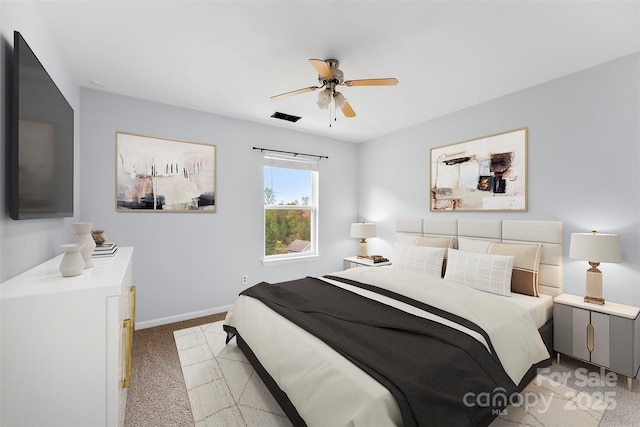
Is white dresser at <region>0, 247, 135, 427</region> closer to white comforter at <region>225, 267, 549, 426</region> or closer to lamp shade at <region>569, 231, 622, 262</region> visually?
white comforter at <region>225, 267, 549, 426</region>

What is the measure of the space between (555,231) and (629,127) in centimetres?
99

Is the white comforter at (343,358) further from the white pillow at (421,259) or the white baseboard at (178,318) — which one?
the white baseboard at (178,318)

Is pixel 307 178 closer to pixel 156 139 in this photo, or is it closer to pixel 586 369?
pixel 156 139

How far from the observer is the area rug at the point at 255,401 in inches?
70.4

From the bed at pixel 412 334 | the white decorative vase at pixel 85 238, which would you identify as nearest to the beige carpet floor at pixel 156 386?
the bed at pixel 412 334

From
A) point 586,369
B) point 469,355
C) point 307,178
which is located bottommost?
point 586,369

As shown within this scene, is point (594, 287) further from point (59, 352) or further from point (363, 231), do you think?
point (59, 352)

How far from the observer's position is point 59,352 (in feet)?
3.87

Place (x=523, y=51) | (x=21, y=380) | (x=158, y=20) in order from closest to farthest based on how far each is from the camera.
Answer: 1. (x=21, y=380)
2. (x=158, y=20)
3. (x=523, y=51)

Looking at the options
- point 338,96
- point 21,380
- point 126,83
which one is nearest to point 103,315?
point 21,380

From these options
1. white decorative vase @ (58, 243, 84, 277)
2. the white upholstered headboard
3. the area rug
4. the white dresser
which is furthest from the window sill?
the white dresser

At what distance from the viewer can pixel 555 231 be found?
2641mm

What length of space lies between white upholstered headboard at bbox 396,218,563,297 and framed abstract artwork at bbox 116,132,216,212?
118 inches

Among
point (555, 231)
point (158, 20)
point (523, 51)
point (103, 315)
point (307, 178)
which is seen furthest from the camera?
point (307, 178)
